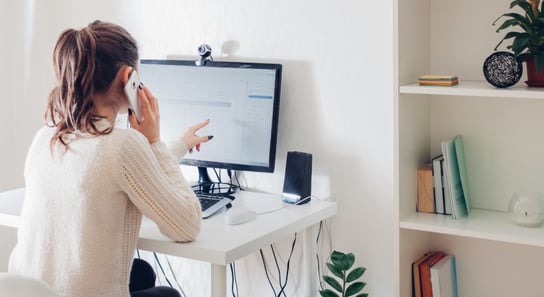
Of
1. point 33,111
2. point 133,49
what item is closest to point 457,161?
point 133,49

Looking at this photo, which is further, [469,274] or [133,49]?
[469,274]

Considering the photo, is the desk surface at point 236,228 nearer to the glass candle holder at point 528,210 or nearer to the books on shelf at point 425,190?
the books on shelf at point 425,190

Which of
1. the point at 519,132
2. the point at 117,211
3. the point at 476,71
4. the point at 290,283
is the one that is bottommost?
the point at 290,283

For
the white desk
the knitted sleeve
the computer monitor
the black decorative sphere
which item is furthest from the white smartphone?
the black decorative sphere

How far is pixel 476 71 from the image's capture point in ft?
7.55

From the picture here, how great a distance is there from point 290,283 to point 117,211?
0.96 metres

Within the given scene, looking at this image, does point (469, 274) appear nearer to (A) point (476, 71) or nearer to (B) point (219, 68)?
(A) point (476, 71)

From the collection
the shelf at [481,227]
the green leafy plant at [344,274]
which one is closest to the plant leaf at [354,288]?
the green leafy plant at [344,274]

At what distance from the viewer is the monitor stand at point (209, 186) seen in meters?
2.67

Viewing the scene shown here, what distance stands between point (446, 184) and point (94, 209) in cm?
101

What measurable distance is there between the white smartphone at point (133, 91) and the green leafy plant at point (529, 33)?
985 mm

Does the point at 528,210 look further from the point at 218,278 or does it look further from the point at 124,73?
the point at 124,73

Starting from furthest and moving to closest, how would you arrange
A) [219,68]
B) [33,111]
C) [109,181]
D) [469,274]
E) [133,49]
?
1. [33,111]
2. [219,68]
3. [469,274]
4. [133,49]
5. [109,181]

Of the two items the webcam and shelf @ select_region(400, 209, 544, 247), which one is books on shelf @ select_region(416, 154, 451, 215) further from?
the webcam
